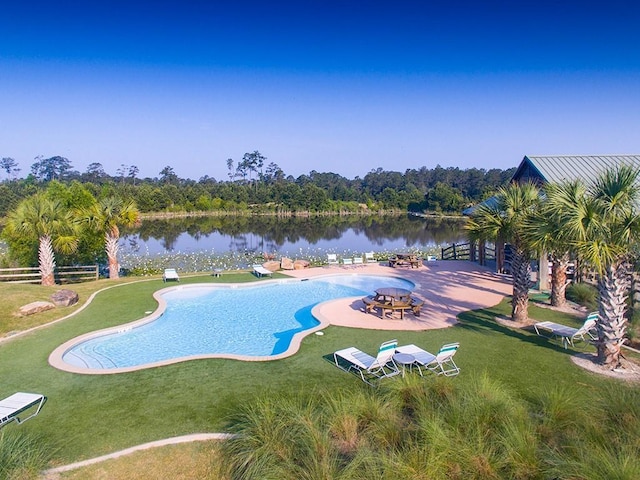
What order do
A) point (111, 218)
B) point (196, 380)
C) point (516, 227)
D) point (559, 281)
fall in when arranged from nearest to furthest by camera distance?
point (196, 380), point (516, 227), point (559, 281), point (111, 218)

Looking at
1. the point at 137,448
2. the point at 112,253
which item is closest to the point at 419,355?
the point at 137,448

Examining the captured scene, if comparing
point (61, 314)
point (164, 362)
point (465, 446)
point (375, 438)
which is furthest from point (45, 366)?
point (465, 446)

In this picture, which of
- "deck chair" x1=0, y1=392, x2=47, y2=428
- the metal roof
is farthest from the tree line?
"deck chair" x1=0, y1=392, x2=47, y2=428

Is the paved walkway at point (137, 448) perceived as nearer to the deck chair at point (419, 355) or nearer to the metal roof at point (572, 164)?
the deck chair at point (419, 355)

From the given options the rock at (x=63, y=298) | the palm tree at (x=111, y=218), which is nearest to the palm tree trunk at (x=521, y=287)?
the rock at (x=63, y=298)

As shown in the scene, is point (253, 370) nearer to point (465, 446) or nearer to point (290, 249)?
point (465, 446)

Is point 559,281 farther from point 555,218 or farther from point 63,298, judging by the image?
point 63,298
